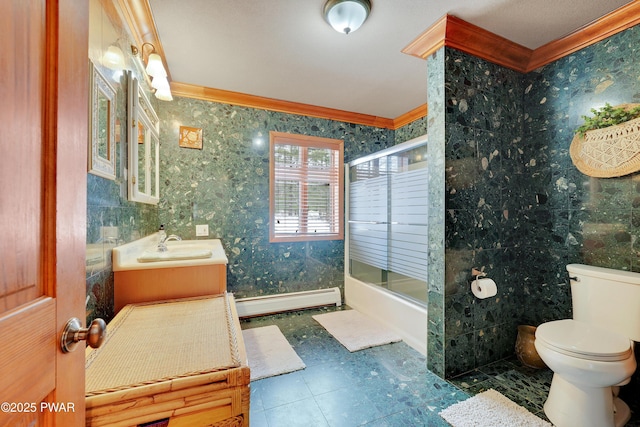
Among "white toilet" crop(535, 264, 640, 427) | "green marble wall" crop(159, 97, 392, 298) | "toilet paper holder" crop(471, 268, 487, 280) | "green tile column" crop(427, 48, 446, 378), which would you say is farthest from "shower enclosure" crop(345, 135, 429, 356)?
"white toilet" crop(535, 264, 640, 427)

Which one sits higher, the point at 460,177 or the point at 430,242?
the point at 460,177

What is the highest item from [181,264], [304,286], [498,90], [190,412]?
[498,90]

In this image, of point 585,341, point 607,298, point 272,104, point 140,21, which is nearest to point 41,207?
point 140,21

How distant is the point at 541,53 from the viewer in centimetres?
210

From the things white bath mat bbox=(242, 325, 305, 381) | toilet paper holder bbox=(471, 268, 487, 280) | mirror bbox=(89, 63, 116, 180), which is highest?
mirror bbox=(89, 63, 116, 180)

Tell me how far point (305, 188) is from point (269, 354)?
1838mm

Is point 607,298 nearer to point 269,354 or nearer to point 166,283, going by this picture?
point 269,354

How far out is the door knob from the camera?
0.57m

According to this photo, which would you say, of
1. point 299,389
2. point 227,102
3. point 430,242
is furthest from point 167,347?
point 227,102

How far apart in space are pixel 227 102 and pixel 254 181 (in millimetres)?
891

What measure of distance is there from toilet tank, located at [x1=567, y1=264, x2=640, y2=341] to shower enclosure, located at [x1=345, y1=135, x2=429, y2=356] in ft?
3.12

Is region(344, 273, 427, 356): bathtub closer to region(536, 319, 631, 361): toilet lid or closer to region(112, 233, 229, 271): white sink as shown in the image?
region(536, 319, 631, 361): toilet lid

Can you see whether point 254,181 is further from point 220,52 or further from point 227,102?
point 220,52

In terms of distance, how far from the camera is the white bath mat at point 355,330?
92.4 inches
